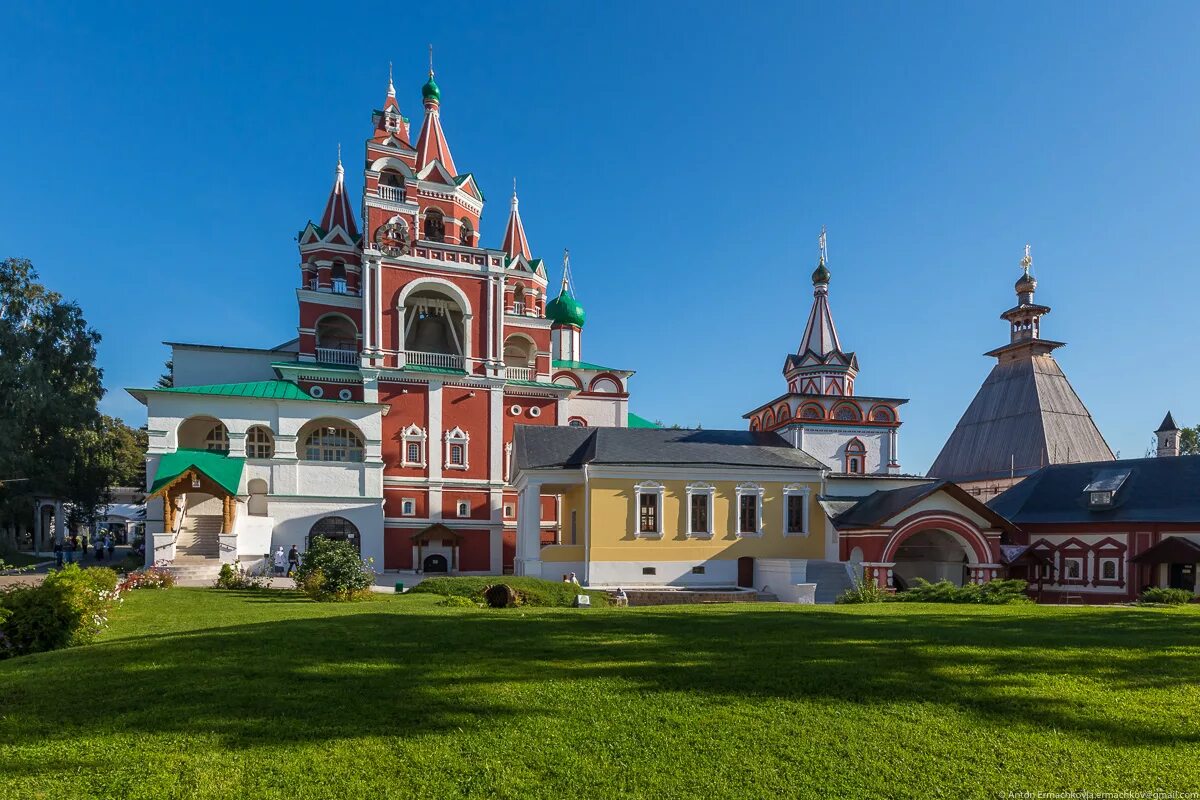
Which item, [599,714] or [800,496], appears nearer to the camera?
[599,714]

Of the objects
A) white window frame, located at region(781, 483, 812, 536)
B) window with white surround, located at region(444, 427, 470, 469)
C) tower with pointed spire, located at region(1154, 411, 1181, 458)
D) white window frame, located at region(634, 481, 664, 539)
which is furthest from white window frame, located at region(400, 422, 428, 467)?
tower with pointed spire, located at region(1154, 411, 1181, 458)

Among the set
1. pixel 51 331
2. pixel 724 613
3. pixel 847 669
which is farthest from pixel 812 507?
pixel 51 331

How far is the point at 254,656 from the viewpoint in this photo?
8055 millimetres

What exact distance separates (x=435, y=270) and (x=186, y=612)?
23301mm

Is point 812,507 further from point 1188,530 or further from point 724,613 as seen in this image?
point 724,613

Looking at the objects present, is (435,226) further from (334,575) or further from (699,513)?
(334,575)

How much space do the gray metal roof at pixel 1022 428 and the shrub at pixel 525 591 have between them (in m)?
31.9

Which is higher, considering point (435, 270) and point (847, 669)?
point (435, 270)

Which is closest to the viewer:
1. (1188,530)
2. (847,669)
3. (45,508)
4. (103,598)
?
(847,669)

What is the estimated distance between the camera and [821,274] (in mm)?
43031

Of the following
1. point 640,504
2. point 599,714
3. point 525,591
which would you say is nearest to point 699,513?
point 640,504

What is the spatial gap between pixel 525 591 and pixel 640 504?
9.58 metres

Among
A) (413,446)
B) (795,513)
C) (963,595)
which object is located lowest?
(963,595)

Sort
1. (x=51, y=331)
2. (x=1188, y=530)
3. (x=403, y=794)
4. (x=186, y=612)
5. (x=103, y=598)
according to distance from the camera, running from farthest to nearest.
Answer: (x=51, y=331) < (x=1188, y=530) < (x=186, y=612) < (x=103, y=598) < (x=403, y=794)
